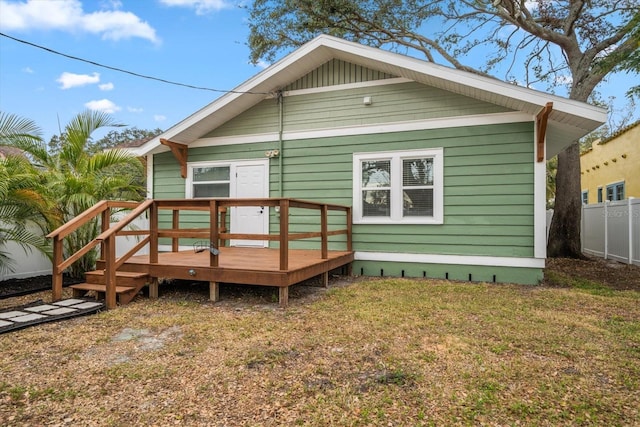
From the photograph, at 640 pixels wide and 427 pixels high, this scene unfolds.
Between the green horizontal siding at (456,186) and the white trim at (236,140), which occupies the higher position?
the white trim at (236,140)

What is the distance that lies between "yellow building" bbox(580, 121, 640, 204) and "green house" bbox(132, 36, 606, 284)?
22.7 feet

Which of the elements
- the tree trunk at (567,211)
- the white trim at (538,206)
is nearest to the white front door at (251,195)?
the white trim at (538,206)

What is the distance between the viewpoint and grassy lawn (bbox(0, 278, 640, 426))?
6.80 ft

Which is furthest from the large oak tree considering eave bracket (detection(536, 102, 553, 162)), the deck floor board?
the deck floor board

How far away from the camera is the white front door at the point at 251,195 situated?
7.62 meters

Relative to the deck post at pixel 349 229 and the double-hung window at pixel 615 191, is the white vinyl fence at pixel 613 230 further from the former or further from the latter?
the deck post at pixel 349 229

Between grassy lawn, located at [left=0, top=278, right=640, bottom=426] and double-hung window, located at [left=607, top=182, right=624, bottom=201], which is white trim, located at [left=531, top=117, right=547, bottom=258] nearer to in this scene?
grassy lawn, located at [left=0, top=278, right=640, bottom=426]

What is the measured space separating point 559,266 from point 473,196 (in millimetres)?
3844

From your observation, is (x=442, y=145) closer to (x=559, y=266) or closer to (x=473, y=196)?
(x=473, y=196)

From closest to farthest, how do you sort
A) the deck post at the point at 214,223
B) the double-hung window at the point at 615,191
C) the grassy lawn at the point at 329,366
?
the grassy lawn at the point at 329,366, the deck post at the point at 214,223, the double-hung window at the point at 615,191

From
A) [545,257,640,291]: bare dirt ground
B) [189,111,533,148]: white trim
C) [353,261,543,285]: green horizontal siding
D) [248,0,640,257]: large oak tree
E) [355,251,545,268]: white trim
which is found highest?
[248,0,640,257]: large oak tree

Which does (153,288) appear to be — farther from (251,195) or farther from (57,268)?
(251,195)

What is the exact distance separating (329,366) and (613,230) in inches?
386

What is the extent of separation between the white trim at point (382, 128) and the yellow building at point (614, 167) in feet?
30.1
